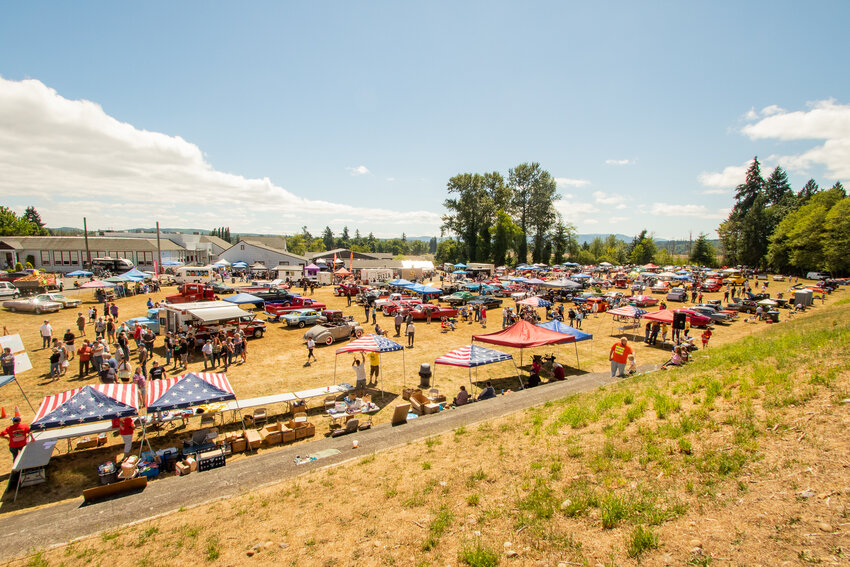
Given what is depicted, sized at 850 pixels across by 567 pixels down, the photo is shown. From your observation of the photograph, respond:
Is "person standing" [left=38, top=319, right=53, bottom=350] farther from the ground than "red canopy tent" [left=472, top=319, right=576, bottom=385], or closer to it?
closer to it

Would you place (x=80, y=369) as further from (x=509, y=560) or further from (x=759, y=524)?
(x=759, y=524)

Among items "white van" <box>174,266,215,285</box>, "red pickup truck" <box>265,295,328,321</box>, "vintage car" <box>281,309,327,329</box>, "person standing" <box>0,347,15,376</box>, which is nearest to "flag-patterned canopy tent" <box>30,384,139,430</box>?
"person standing" <box>0,347,15,376</box>

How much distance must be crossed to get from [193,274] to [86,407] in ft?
156

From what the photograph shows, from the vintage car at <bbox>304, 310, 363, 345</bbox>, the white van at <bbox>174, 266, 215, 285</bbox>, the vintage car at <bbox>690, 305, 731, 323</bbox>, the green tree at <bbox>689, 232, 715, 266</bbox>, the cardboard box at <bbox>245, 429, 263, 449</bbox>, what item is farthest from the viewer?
the green tree at <bbox>689, 232, 715, 266</bbox>

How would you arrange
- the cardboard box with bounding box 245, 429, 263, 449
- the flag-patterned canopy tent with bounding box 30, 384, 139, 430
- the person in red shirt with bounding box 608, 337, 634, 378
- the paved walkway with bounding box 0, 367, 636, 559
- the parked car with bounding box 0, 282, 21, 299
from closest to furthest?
the paved walkway with bounding box 0, 367, 636, 559 → the flag-patterned canopy tent with bounding box 30, 384, 139, 430 → the cardboard box with bounding box 245, 429, 263, 449 → the person in red shirt with bounding box 608, 337, 634, 378 → the parked car with bounding box 0, 282, 21, 299

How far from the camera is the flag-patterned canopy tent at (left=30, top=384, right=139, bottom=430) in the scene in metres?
8.83

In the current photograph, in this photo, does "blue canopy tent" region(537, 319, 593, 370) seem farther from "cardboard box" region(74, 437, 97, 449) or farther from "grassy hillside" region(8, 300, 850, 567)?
"cardboard box" region(74, 437, 97, 449)

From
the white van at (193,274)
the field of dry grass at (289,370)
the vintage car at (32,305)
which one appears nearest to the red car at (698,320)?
the field of dry grass at (289,370)

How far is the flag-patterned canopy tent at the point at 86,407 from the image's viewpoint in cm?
883

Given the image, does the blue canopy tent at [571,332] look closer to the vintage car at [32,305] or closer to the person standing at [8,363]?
the person standing at [8,363]

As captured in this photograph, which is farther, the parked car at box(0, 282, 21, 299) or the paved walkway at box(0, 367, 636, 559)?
the parked car at box(0, 282, 21, 299)

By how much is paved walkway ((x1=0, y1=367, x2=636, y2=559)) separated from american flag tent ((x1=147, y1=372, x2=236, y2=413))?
1813mm

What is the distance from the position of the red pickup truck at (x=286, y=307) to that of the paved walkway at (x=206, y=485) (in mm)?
19484

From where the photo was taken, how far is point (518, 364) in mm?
18766
